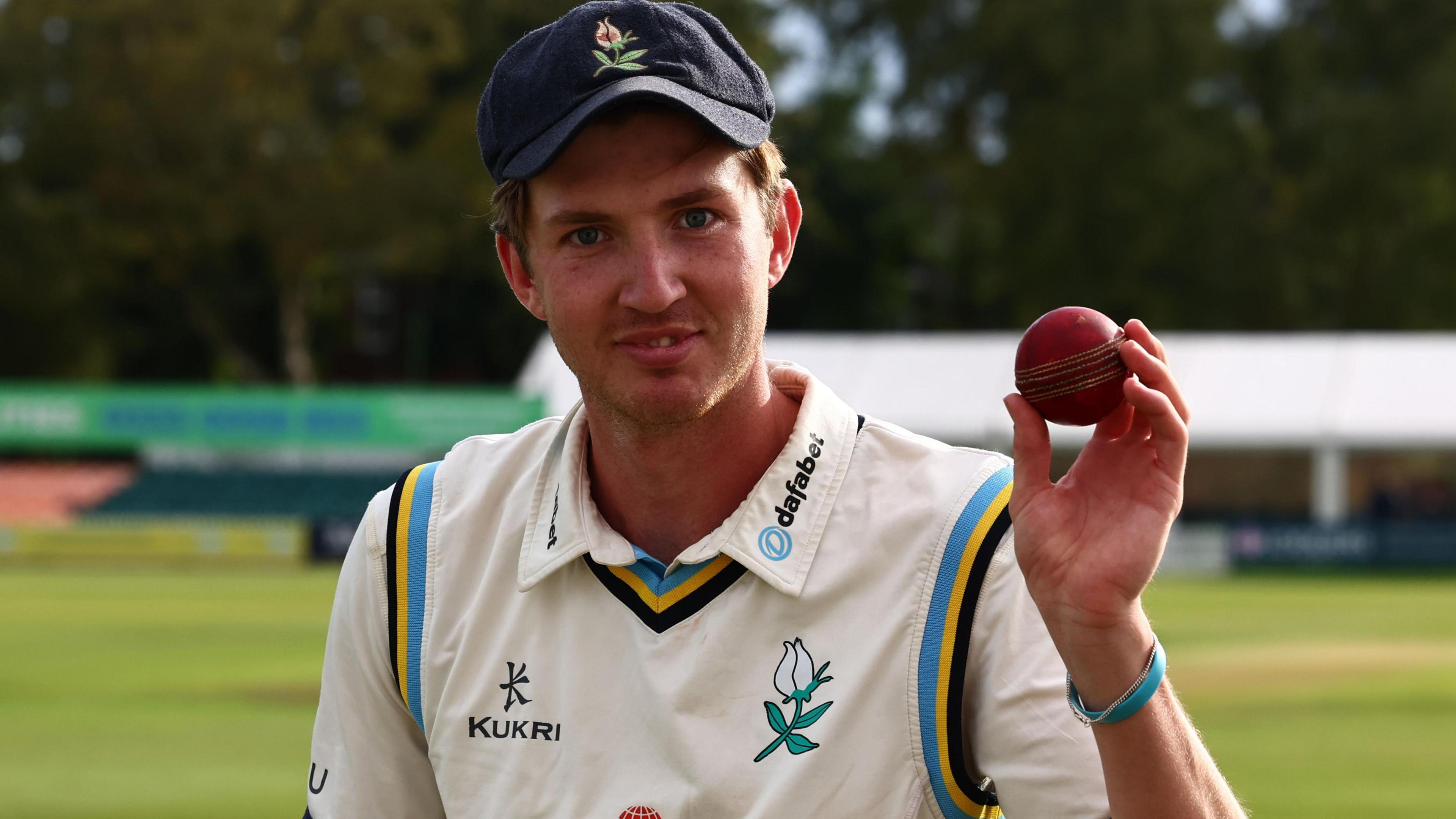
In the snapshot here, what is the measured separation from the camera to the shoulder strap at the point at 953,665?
2211mm

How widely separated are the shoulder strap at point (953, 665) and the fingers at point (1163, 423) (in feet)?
0.76

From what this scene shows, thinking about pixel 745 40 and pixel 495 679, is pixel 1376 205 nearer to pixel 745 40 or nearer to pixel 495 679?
pixel 745 40

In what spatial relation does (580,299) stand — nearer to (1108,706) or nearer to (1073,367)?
(1073,367)

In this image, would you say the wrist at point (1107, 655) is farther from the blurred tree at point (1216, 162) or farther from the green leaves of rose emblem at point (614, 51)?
the blurred tree at point (1216, 162)

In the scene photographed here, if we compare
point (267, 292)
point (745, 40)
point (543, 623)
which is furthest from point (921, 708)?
point (267, 292)

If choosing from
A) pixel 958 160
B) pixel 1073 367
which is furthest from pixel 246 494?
pixel 1073 367

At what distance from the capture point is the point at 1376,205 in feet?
133

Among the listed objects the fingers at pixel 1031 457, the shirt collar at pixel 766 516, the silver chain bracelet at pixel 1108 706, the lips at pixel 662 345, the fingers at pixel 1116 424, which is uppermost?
the lips at pixel 662 345

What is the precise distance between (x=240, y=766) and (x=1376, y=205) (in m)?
36.4

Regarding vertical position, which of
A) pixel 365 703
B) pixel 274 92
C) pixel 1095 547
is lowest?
pixel 365 703

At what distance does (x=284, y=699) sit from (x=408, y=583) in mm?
9635

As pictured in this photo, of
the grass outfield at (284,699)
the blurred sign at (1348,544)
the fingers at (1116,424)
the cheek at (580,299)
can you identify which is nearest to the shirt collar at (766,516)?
the cheek at (580,299)

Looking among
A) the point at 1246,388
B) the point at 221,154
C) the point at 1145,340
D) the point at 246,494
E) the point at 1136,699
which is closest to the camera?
the point at 1136,699

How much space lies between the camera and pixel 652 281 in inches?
91.4
